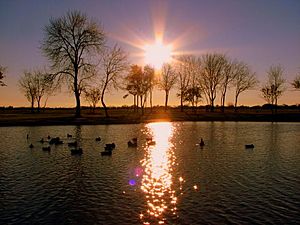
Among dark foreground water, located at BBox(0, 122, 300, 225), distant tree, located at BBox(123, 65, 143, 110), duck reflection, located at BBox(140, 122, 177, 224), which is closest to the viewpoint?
dark foreground water, located at BBox(0, 122, 300, 225)

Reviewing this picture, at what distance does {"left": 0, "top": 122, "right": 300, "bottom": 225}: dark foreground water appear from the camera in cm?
1145

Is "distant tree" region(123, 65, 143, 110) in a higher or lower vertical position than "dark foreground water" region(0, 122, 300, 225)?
higher

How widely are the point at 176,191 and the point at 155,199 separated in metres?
Answer: 1.53

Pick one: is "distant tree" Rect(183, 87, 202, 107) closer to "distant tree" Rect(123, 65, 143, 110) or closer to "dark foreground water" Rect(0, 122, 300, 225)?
"distant tree" Rect(123, 65, 143, 110)

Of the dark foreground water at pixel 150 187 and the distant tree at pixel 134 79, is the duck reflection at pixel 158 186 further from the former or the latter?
A: the distant tree at pixel 134 79

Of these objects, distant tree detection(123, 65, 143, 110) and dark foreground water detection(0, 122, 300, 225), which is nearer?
dark foreground water detection(0, 122, 300, 225)

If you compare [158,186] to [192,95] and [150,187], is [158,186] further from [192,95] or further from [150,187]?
[192,95]

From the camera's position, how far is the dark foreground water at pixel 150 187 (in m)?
11.5

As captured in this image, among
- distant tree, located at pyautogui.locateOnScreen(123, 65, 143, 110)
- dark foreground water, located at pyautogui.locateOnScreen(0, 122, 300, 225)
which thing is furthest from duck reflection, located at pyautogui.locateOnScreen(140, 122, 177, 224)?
distant tree, located at pyautogui.locateOnScreen(123, 65, 143, 110)

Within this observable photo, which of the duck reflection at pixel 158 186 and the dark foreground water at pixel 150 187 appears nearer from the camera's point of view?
the dark foreground water at pixel 150 187

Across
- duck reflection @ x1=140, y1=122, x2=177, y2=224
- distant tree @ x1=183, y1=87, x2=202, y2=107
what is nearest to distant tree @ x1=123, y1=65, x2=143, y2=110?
distant tree @ x1=183, y1=87, x2=202, y2=107

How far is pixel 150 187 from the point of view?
1547 centimetres

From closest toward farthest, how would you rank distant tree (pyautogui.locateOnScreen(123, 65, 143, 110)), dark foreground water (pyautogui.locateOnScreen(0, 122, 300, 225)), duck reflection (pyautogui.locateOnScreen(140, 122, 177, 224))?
dark foreground water (pyautogui.locateOnScreen(0, 122, 300, 225)) → duck reflection (pyautogui.locateOnScreen(140, 122, 177, 224)) → distant tree (pyautogui.locateOnScreen(123, 65, 143, 110))

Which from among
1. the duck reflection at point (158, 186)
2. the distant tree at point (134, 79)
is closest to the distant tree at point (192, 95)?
the distant tree at point (134, 79)
